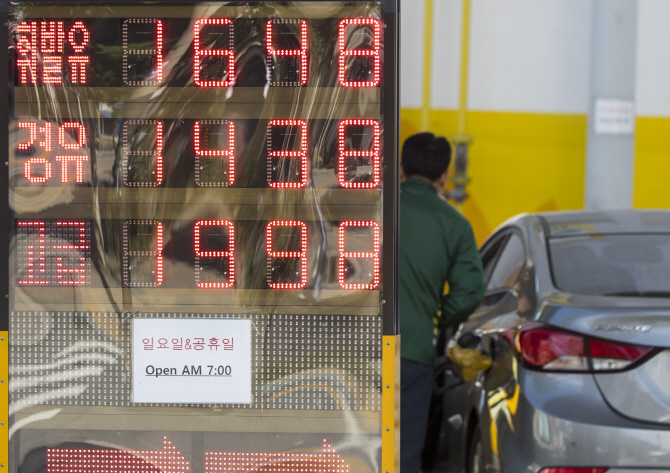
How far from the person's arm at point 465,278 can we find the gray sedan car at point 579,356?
19cm

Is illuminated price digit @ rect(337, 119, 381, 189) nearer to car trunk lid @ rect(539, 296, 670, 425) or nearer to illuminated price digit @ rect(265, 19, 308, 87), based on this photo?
illuminated price digit @ rect(265, 19, 308, 87)

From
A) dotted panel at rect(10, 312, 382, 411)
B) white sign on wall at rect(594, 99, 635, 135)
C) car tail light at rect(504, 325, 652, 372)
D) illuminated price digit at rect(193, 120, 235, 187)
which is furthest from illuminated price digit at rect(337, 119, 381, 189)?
white sign on wall at rect(594, 99, 635, 135)

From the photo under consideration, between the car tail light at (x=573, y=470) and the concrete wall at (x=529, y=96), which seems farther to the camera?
the concrete wall at (x=529, y=96)

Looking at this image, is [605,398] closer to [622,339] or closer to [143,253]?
[622,339]

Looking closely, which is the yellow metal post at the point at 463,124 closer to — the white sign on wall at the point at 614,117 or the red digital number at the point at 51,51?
the white sign on wall at the point at 614,117

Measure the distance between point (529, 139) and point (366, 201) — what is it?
5336 mm

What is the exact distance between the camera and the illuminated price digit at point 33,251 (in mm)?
2844

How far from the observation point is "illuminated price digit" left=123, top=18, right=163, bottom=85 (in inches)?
110

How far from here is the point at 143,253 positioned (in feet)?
9.30

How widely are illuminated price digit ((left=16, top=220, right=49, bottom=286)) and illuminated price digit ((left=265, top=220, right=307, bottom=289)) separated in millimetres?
814

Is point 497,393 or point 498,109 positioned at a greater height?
point 498,109

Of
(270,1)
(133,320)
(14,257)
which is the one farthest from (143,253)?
(270,1)

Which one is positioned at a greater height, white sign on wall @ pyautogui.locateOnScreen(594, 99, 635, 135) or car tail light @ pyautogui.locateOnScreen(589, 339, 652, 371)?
white sign on wall @ pyautogui.locateOnScreen(594, 99, 635, 135)

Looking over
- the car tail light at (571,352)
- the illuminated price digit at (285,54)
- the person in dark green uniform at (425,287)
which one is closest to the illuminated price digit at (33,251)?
the illuminated price digit at (285,54)
